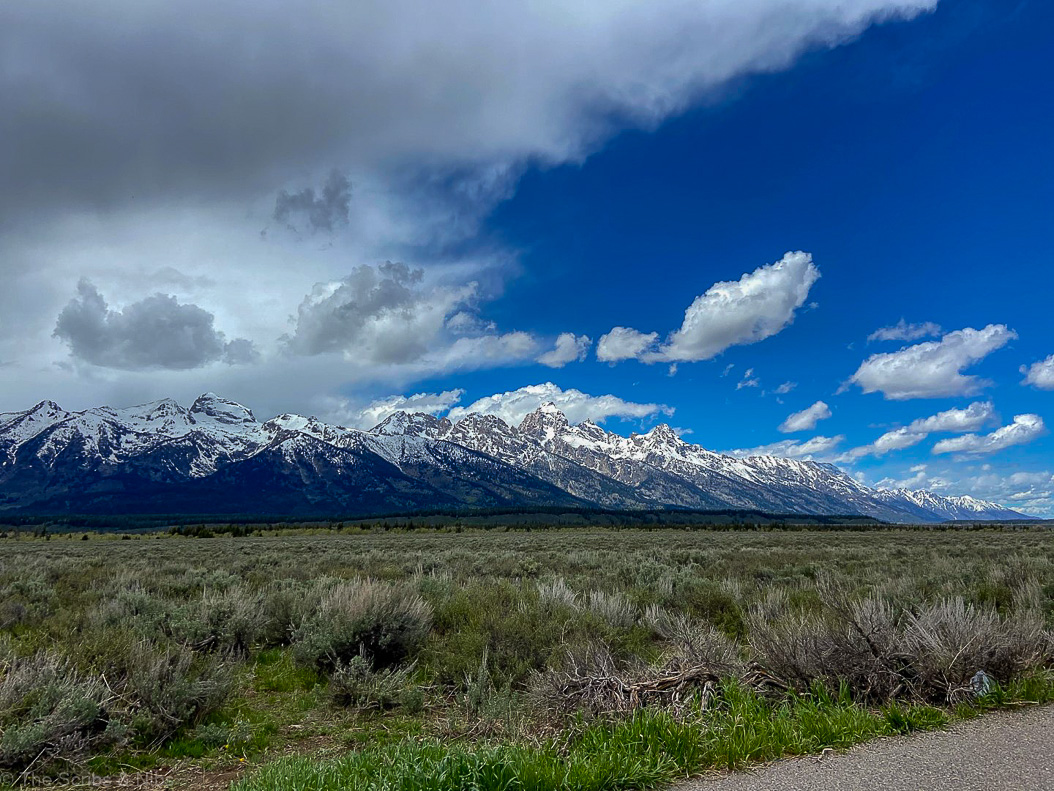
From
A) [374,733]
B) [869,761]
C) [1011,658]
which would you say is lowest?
[374,733]

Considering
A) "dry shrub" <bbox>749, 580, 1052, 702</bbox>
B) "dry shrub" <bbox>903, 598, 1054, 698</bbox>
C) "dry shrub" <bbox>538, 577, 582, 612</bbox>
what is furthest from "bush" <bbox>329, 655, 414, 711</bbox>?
"dry shrub" <bbox>903, 598, 1054, 698</bbox>

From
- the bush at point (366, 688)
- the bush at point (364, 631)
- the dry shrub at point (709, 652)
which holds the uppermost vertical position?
the dry shrub at point (709, 652)

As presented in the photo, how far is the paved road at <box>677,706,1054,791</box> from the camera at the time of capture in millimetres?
3807

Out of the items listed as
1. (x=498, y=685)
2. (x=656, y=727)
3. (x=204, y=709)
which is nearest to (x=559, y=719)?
(x=656, y=727)

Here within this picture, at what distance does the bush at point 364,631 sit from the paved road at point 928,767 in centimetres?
521

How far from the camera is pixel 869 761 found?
4.20 meters

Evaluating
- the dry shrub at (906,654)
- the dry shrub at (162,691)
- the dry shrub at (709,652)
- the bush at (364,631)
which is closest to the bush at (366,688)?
the bush at (364,631)

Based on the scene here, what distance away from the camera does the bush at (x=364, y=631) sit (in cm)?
780

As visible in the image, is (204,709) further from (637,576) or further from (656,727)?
(637,576)

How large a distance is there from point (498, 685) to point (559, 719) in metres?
1.77

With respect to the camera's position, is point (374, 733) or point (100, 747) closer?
point (100, 747)

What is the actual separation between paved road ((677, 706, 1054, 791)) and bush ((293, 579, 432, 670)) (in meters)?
5.21

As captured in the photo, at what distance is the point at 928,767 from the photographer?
405 cm

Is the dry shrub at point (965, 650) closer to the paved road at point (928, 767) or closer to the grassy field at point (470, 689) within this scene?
the grassy field at point (470, 689)
